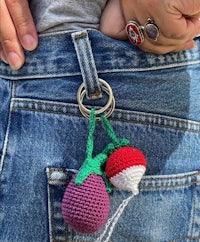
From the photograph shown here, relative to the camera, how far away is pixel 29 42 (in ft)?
3.28

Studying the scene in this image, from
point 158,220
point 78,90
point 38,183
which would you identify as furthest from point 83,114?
point 158,220

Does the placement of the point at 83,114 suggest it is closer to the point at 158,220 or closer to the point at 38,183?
the point at 38,183

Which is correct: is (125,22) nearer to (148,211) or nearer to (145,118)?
(145,118)

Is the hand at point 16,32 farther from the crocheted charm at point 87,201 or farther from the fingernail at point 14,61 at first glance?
the crocheted charm at point 87,201

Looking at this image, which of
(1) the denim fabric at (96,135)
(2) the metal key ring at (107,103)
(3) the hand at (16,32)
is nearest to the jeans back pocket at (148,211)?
(1) the denim fabric at (96,135)

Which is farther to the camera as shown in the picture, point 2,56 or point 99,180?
point 2,56

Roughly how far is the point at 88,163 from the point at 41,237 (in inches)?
6.8

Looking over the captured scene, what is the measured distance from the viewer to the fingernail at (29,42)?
100 cm

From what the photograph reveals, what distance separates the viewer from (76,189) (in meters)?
0.93

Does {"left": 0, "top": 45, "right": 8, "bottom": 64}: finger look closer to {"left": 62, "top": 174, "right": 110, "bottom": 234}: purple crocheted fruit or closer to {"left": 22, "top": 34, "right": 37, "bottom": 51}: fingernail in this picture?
{"left": 22, "top": 34, "right": 37, "bottom": 51}: fingernail

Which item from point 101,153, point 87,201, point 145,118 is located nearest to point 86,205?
point 87,201

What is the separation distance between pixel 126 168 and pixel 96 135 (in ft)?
0.32

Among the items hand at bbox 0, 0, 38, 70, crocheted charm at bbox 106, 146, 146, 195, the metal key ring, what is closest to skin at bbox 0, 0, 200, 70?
hand at bbox 0, 0, 38, 70

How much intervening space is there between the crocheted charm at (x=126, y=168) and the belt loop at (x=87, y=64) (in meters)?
0.12
